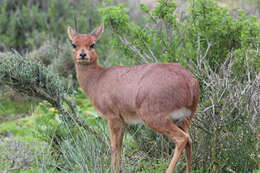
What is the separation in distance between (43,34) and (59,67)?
1.92m

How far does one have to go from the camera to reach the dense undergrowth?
4.80 meters

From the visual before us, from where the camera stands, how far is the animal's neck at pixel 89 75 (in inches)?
210

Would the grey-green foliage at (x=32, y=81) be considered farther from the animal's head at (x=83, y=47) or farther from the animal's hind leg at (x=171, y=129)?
the animal's hind leg at (x=171, y=129)

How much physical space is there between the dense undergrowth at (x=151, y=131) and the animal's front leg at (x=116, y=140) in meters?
0.16

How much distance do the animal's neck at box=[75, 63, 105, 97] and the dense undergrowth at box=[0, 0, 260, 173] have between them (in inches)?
20.9

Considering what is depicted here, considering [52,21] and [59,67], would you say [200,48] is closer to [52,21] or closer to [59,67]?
[59,67]

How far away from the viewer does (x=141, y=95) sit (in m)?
4.54

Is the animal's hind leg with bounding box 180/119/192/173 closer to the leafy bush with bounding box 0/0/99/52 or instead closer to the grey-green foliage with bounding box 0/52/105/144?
the grey-green foliage with bounding box 0/52/105/144

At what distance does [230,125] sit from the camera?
15.8 feet

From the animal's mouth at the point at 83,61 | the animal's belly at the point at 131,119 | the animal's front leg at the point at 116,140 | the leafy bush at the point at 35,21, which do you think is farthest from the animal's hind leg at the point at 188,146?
the leafy bush at the point at 35,21

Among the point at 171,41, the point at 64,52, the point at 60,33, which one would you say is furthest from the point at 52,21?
the point at 171,41

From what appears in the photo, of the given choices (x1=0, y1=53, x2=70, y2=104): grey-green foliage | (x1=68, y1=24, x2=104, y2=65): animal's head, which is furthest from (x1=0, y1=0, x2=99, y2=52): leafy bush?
(x1=68, y1=24, x2=104, y2=65): animal's head

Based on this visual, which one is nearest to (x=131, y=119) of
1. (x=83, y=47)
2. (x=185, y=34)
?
(x=83, y=47)

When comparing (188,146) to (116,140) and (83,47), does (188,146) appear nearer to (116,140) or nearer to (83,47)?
(116,140)
